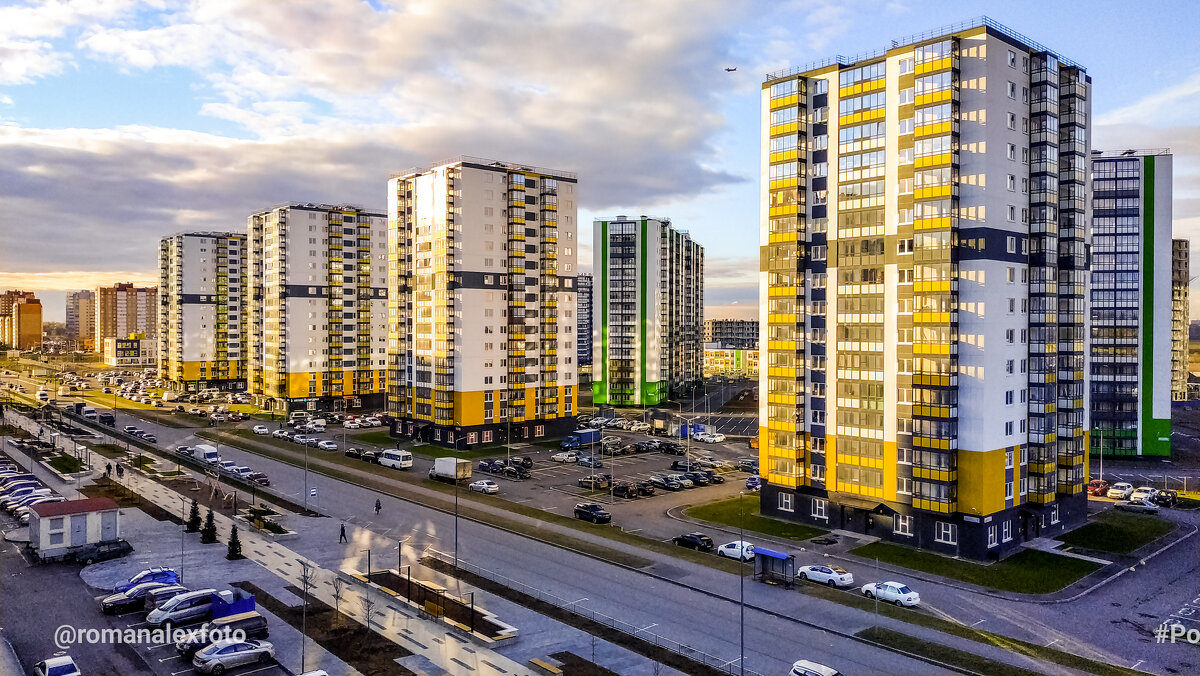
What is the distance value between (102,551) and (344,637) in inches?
1092

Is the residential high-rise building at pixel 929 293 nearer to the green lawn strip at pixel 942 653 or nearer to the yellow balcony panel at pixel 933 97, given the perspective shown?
the yellow balcony panel at pixel 933 97

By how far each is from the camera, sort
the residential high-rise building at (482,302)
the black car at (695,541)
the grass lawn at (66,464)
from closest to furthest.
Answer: the black car at (695,541) < the grass lawn at (66,464) < the residential high-rise building at (482,302)

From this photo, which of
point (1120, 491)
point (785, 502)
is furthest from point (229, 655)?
point (1120, 491)

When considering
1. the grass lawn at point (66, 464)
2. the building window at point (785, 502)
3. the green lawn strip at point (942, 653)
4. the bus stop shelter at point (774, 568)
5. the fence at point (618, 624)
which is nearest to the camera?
the green lawn strip at point (942, 653)

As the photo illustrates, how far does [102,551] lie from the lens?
58.7 m

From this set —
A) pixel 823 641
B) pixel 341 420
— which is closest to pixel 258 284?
pixel 341 420

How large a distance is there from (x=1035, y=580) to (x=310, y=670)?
4838 centimetres

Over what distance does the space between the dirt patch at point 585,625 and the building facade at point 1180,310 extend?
168 metres

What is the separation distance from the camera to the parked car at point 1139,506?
7794 centimetres

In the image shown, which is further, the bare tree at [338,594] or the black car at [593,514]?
the black car at [593,514]

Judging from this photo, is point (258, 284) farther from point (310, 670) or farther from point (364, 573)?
point (310, 670)

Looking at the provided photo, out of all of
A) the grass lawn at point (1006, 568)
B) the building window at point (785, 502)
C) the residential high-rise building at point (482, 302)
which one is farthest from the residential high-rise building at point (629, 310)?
the grass lawn at point (1006, 568)

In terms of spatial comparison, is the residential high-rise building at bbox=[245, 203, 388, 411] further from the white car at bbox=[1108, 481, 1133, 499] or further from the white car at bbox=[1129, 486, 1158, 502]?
the white car at bbox=[1129, 486, 1158, 502]

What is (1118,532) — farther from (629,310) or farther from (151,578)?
(629,310)
